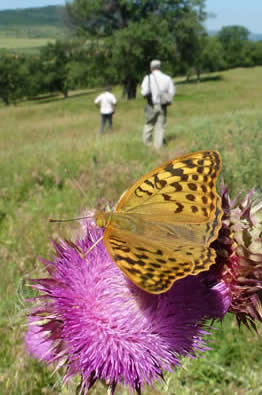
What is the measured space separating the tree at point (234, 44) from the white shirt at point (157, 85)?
9436 centimetres

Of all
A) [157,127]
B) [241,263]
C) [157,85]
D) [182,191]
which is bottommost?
[157,127]

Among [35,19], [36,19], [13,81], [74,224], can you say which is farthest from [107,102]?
[36,19]

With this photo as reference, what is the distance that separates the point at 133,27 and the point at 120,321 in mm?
39657

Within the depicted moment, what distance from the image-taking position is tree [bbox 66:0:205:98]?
1490 inches

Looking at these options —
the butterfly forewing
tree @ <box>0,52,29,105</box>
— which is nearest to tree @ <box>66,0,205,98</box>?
tree @ <box>0,52,29,105</box>

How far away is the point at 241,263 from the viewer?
1.92 meters

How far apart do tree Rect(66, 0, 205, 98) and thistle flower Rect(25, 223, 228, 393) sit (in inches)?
1489

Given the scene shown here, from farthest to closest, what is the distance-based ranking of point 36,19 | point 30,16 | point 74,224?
1. point 30,16
2. point 36,19
3. point 74,224

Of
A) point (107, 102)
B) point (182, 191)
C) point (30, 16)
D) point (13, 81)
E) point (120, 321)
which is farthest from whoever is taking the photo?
point (30, 16)

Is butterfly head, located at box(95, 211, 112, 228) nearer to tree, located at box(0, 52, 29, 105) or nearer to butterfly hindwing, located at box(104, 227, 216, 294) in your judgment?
butterfly hindwing, located at box(104, 227, 216, 294)

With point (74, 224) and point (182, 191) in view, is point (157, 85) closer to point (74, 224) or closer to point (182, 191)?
point (74, 224)

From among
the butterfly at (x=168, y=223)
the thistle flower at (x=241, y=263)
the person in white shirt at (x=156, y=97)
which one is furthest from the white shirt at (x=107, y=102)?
the thistle flower at (x=241, y=263)

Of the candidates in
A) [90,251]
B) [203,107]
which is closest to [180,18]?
[203,107]

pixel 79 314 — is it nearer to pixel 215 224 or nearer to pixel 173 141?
pixel 215 224
